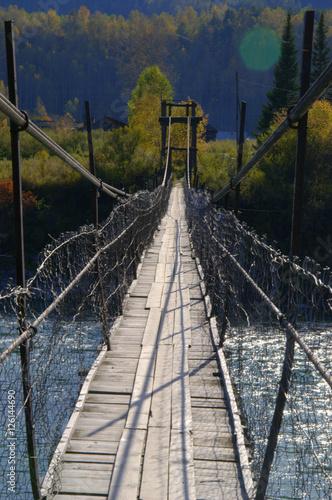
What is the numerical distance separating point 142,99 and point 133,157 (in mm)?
13880

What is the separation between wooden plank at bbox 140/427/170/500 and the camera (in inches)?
84.4

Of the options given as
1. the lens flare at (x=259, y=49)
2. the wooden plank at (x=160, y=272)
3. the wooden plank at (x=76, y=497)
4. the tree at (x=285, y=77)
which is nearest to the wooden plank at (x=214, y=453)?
the wooden plank at (x=76, y=497)

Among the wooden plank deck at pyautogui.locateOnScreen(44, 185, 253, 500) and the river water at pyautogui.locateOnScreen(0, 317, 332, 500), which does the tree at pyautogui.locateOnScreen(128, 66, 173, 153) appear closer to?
the wooden plank deck at pyautogui.locateOnScreen(44, 185, 253, 500)

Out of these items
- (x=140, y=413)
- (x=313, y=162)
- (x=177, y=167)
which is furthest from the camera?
(x=177, y=167)

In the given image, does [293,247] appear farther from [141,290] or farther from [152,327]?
[141,290]

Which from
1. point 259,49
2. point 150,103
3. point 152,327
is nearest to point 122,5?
point 259,49

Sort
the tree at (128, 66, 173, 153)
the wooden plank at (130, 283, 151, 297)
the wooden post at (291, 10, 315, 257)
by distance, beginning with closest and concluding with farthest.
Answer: the wooden post at (291, 10, 315, 257) < the wooden plank at (130, 283, 151, 297) < the tree at (128, 66, 173, 153)

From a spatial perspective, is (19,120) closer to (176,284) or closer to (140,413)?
(140,413)

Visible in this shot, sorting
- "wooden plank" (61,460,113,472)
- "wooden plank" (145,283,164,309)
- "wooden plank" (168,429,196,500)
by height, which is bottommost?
"wooden plank" (61,460,113,472)

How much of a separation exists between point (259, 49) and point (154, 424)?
108m

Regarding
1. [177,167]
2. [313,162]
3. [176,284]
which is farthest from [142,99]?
[176,284]

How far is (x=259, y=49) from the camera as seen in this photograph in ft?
329

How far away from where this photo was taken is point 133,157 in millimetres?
31594

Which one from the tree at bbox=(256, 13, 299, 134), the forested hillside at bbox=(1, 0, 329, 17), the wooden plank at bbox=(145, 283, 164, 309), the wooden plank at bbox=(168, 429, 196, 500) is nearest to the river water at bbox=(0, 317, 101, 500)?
the wooden plank at bbox=(168, 429, 196, 500)
